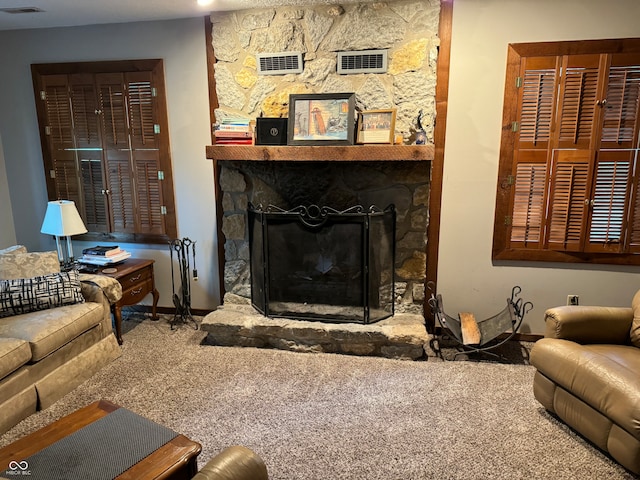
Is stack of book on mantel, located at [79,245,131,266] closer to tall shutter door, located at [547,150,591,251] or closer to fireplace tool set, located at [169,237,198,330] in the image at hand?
fireplace tool set, located at [169,237,198,330]

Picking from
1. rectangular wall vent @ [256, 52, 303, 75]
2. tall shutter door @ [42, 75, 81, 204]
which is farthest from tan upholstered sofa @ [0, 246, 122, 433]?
rectangular wall vent @ [256, 52, 303, 75]

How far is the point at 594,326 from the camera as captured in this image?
246cm

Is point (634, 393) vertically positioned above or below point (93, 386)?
above

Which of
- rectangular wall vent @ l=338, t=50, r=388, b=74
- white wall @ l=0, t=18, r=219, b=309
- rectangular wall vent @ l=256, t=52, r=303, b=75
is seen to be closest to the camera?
rectangular wall vent @ l=338, t=50, r=388, b=74

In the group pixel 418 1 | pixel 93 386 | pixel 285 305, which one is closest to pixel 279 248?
pixel 285 305

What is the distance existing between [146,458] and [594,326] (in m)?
2.36

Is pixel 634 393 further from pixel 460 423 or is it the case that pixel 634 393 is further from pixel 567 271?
pixel 567 271

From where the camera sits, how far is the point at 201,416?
96.2 inches

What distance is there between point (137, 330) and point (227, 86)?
2.11 meters

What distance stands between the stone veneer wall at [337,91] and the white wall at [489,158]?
0.72 feet

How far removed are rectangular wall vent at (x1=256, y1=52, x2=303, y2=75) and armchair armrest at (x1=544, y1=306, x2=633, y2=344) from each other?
243 centimetres

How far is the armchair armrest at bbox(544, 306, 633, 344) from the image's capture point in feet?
8.06

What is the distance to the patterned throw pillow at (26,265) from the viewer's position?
2.97m

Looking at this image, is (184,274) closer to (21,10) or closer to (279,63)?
(279,63)
